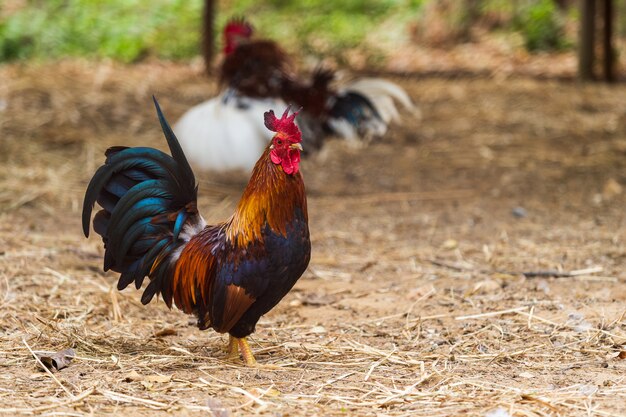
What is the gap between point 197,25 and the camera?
14.6 metres

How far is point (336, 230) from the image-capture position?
6.61m

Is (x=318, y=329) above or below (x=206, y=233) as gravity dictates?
below

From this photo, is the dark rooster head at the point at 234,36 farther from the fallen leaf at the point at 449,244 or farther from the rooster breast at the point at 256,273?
Answer: the rooster breast at the point at 256,273

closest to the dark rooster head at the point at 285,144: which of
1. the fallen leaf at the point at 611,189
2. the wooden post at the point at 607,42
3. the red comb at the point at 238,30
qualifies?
the red comb at the point at 238,30

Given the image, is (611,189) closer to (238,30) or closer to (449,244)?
(449,244)

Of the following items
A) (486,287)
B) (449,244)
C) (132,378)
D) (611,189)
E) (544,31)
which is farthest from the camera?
(544,31)

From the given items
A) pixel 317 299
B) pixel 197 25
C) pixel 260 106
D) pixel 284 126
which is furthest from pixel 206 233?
pixel 197 25

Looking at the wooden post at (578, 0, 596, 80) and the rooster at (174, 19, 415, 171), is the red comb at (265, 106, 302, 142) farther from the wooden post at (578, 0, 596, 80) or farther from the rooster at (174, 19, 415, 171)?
the wooden post at (578, 0, 596, 80)

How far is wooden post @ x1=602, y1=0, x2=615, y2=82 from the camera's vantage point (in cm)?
1081

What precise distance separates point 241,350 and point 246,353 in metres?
0.05

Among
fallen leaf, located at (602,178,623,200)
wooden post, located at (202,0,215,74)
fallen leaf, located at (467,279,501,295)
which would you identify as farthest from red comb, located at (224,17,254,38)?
fallen leaf, located at (467,279,501,295)

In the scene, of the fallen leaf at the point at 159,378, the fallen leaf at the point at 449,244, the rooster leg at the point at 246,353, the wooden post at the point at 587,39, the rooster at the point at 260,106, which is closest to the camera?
the fallen leaf at the point at 159,378

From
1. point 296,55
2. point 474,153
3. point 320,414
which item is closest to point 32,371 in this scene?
point 320,414

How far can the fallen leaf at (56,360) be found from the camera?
147 inches
